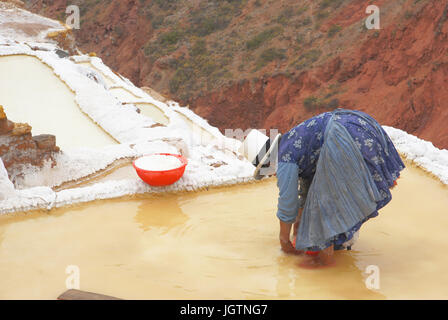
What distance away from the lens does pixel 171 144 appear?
17.1 ft

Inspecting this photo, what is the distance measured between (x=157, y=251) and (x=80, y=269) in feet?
1.50

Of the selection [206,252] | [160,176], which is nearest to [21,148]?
[160,176]

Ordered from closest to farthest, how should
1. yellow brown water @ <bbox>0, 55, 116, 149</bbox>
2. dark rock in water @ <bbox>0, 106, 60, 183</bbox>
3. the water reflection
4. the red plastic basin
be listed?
the water reflection < the red plastic basin < dark rock in water @ <bbox>0, 106, 60, 183</bbox> < yellow brown water @ <bbox>0, 55, 116, 149</bbox>

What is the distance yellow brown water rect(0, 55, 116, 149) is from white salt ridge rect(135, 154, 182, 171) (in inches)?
92.3

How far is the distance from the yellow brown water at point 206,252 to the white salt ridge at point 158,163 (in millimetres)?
239

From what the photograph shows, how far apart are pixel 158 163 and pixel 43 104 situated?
392cm

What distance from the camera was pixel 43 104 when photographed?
684 cm

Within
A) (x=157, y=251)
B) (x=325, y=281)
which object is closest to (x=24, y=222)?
(x=157, y=251)

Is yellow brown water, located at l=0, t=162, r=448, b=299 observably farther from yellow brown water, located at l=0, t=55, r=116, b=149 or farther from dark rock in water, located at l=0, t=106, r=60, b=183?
yellow brown water, located at l=0, t=55, r=116, b=149

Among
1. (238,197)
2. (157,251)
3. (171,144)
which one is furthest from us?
(171,144)

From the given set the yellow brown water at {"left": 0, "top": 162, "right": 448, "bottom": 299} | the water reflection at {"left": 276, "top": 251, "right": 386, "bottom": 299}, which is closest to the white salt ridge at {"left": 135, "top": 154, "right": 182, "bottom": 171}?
the yellow brown water at {"left": 0, "top": 162, "right": 448, "bottom": 299}

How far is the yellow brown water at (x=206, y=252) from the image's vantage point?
2375mm

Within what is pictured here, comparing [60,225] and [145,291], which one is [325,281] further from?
[60,225]

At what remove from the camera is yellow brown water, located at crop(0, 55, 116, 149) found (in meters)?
6.06
